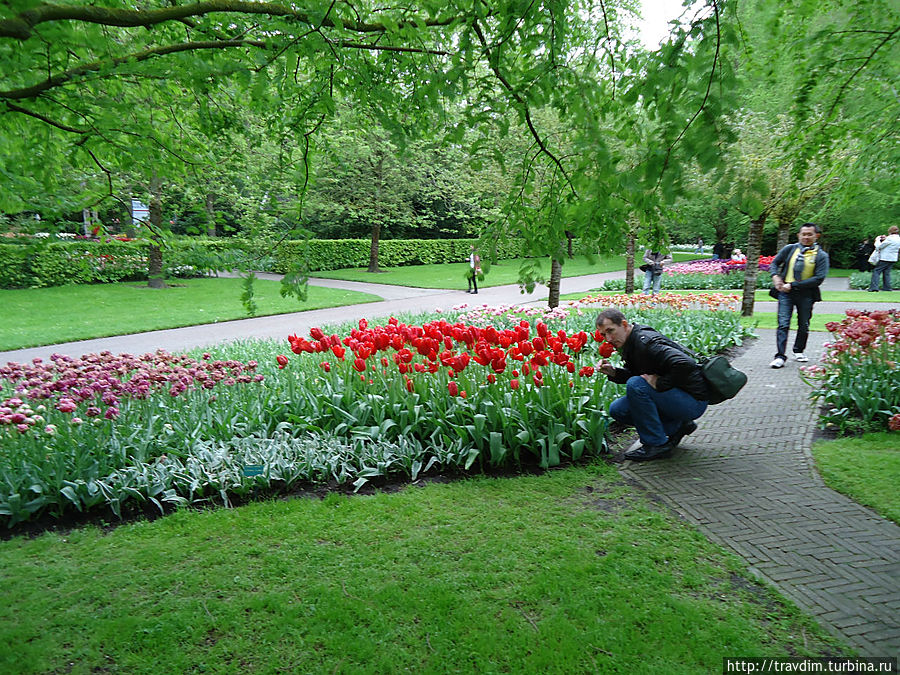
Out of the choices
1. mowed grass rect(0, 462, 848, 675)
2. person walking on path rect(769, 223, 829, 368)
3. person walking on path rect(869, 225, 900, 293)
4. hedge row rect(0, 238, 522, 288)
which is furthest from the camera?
person walking on path rect(869, 225, 900, 293)

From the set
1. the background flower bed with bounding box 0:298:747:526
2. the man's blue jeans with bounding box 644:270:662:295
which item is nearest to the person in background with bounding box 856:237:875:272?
the man's blue jeans with bounding box 644:270:662:295

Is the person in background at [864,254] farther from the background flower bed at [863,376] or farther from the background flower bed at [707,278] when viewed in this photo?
the background flower bed at [863,376]

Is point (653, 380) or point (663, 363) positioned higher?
point (663, 363)

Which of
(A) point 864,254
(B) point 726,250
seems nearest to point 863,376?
(A) point 864,254

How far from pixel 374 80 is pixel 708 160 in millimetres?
2847

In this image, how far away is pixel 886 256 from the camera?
17.4 metres

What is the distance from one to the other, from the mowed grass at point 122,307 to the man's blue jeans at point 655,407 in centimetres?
844

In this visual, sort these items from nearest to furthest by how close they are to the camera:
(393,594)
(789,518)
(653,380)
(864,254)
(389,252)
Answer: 1. (393,594)
2. (789,518)
3. (653,380)
4. (864,254)
5. (389,252)

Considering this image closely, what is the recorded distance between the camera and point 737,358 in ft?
29.1

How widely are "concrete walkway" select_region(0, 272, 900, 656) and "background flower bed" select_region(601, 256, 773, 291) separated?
46.4 feet

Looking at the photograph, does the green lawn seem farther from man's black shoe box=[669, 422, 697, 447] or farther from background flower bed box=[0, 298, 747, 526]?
man's black shoe box=[669, 422, 697, 447]

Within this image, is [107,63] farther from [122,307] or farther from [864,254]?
[864,254]

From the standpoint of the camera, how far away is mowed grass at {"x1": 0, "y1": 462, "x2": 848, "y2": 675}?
2.64 metres

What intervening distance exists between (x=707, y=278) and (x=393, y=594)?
2197 cm
